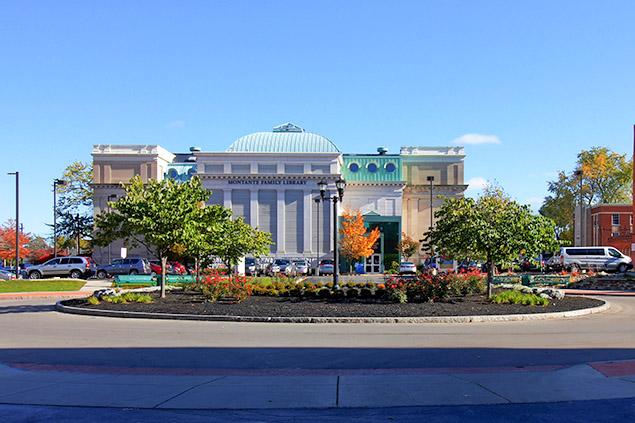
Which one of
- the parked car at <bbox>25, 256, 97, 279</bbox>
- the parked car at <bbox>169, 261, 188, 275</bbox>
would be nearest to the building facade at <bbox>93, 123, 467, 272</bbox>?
the parked car at <bbox>25, 256, 97, 279</bbox>

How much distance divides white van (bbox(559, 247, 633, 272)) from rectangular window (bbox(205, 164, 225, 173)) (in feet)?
114

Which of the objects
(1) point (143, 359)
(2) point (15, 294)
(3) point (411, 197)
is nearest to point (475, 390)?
(1) point (143, 359)

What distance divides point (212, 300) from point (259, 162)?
152 ft

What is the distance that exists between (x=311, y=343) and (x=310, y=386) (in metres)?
4.92

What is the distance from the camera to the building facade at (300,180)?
68750 mm

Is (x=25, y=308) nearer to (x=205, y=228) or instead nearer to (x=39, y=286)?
Result: (x=205, y=228)

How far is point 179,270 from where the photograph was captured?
4466cm

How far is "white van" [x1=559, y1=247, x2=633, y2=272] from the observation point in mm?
52656

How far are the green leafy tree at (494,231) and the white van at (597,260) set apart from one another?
29961 mm

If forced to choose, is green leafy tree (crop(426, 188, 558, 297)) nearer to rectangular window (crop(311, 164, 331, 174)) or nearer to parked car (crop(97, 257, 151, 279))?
parked car (crop(97, 257, 151, 279))

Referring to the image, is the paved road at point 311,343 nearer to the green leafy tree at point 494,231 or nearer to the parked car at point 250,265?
the green leafy tree at point 494,231

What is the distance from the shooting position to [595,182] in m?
88.4

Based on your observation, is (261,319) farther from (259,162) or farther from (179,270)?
(259,162)

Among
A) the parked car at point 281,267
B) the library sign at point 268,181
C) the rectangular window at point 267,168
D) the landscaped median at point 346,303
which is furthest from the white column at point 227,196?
the landscaped median at point 346,303
